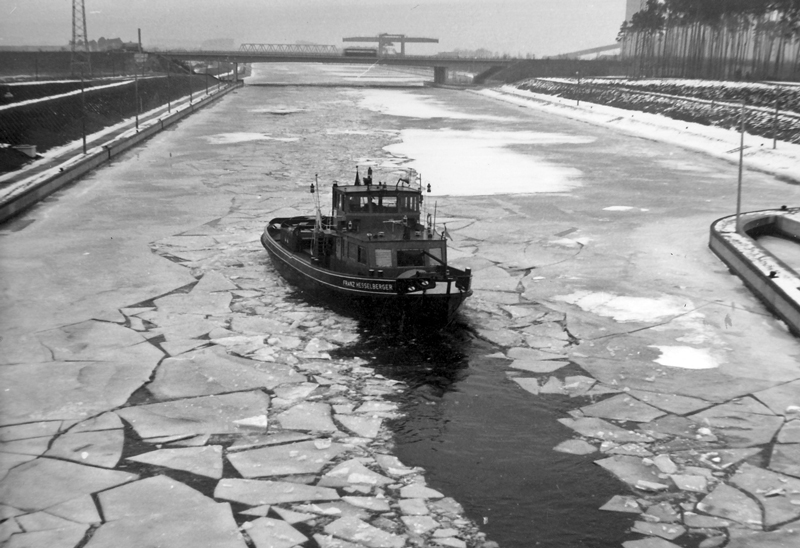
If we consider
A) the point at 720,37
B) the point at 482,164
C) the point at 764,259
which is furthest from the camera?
the point at 720,37

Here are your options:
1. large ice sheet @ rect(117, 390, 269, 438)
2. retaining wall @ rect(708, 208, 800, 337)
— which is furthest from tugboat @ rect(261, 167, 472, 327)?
retaining wall @ rect(708, 208, 800, 337)

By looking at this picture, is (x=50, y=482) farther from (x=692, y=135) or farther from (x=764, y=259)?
(x=692, y=135)

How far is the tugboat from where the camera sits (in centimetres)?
1589

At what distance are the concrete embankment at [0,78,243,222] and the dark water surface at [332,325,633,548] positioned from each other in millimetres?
16365

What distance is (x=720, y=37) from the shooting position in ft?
297

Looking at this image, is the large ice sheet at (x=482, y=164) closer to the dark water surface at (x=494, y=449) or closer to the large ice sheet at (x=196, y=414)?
the dark water surface at (x=494, y=449)

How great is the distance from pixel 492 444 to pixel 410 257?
6.01 m

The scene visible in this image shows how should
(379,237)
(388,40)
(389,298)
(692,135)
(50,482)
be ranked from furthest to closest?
(388,40) → (692,135) → (379,237) → (389,298) → (50,482)

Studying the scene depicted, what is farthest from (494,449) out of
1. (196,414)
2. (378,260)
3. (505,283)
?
(505,283)

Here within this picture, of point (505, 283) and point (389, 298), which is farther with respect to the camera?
point (505, 283)

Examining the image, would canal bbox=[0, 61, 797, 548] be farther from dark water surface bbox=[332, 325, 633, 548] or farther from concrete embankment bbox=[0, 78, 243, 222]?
concrete embankment bbox=[0, 78, 243, 222]

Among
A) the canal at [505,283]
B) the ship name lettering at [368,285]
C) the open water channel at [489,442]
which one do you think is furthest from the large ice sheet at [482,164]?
the ship name lettering at [368,285]

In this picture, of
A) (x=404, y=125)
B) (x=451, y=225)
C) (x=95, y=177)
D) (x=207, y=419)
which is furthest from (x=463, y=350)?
(x=404, y=125)

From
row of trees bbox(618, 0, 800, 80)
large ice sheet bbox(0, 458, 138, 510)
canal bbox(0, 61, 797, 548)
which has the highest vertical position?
row of trees bbox(618, 0, 800, 80)
